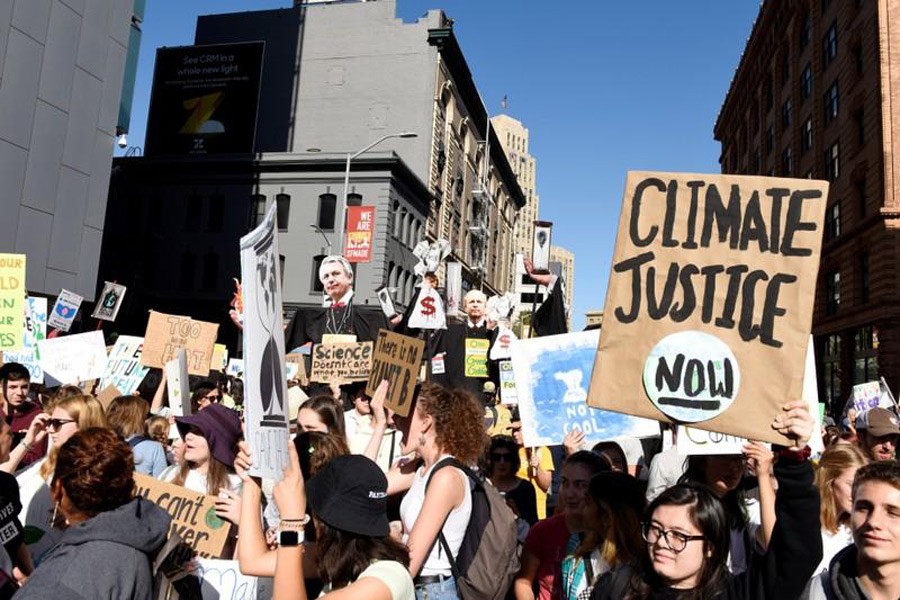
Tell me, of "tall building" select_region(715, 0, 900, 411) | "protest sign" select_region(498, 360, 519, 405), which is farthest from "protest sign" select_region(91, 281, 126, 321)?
"tall building" select_region(715, 0, 900, 411)

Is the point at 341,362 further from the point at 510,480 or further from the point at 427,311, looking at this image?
the point at 510,480

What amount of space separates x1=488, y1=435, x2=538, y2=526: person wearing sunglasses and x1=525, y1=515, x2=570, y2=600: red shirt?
1522 millimetres

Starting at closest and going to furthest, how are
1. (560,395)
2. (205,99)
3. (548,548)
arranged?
1. (548,548)
2. (560,395)
3. (205,99)

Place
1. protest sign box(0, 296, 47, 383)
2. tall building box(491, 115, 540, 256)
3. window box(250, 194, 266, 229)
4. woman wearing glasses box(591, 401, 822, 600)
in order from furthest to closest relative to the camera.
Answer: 1. tall building box(491, 115, 540, 256)
2. window box(250, 194, 266, 229)
3. protest sign box(0, 296, 47, 383)
4. woman wearing glasses box(591, 401, 822, 600)

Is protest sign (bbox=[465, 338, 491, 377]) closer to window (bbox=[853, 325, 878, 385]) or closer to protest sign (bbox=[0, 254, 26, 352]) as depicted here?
protest sign (bbox=[0, 254, 26, 352])

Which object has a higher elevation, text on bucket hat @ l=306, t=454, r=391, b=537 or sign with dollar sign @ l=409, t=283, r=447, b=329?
sign with dollar sign @ l=409, t=283, r=447, b=329

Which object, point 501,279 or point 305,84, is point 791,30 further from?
point 501,279

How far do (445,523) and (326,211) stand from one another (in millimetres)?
39098

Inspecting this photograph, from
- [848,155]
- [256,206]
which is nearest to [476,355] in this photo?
[848,155]

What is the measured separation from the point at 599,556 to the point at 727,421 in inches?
36.4

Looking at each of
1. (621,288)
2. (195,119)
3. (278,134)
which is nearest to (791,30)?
(278,134)

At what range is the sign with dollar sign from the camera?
334 inches

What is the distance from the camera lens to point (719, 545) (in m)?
2.67

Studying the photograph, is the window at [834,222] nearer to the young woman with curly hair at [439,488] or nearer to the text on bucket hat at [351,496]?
the young woman with curly hair at [439,488]
